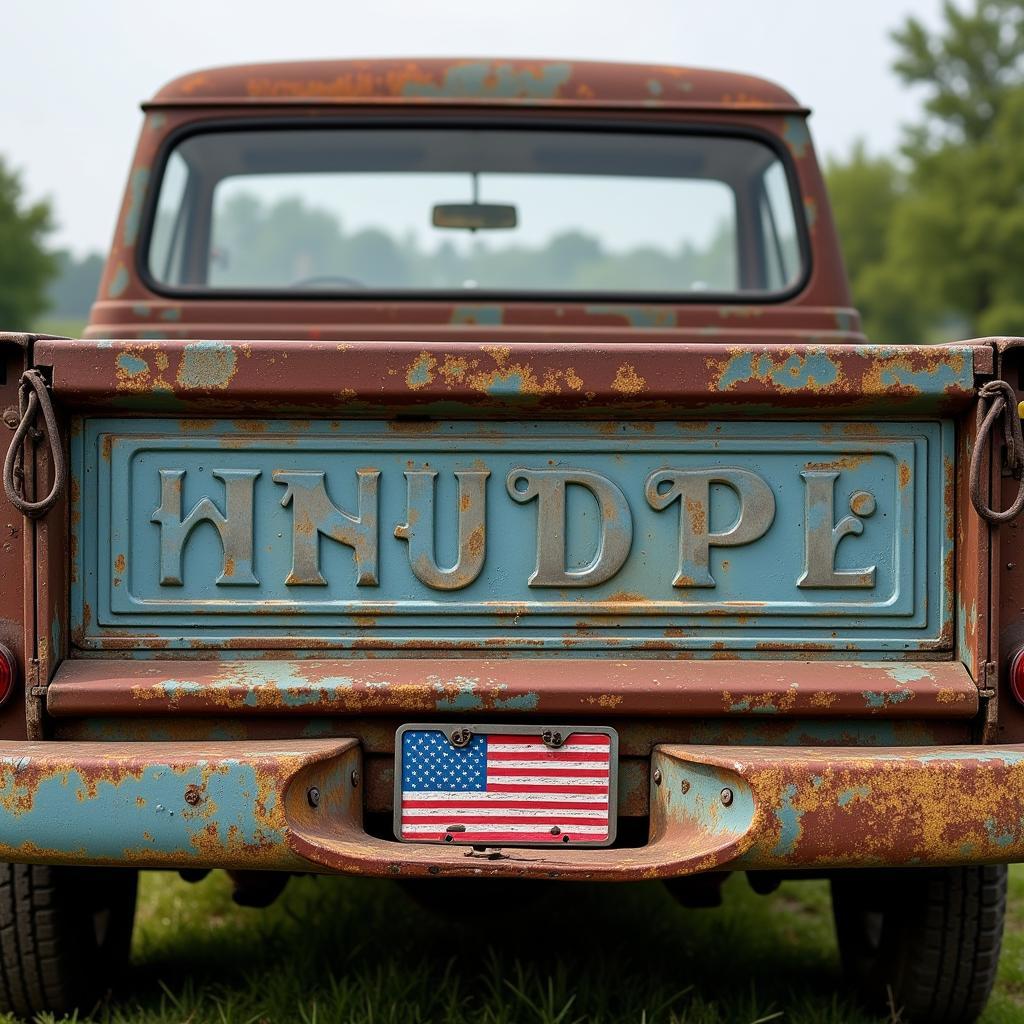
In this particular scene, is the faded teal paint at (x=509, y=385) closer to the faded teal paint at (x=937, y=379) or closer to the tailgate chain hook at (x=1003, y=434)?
the faded teal paint at (x=937, y=379)

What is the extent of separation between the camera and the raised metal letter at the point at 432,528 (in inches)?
91.8

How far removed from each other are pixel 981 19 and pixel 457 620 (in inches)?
1235

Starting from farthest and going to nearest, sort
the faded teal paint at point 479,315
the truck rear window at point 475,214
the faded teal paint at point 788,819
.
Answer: the truck rear window at point 475,214
the faded teal paint at point 479,315
the faded teal paint at point 788,819

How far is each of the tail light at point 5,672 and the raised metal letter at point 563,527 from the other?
952 millimetres

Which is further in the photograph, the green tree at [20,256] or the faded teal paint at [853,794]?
the green tree at [20,256]

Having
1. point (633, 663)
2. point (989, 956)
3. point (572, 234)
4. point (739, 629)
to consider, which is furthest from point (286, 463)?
point (572, 234)

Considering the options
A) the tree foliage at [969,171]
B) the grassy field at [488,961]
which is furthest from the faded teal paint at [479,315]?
the tree foliage at [969,171]

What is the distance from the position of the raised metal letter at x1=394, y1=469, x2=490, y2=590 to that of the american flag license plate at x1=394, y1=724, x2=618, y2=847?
0.92 ft

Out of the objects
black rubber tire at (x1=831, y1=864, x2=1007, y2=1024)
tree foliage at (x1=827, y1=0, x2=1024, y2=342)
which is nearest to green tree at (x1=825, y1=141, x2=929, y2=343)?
tree foliage at (x1=827, y1=0, x2=1024, y2=342)

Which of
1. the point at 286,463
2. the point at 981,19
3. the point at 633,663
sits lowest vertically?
the point at 633,663

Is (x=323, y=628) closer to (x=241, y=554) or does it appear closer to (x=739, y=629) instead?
(x=241, y=554)

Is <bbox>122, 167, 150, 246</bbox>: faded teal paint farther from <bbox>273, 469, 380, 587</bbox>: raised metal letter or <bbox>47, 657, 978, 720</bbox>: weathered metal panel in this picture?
<bbox>47, 657, 978, 720</bbox>: weathered metal panel

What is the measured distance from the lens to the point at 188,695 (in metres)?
2.25

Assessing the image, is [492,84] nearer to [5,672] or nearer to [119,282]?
[119,282]
